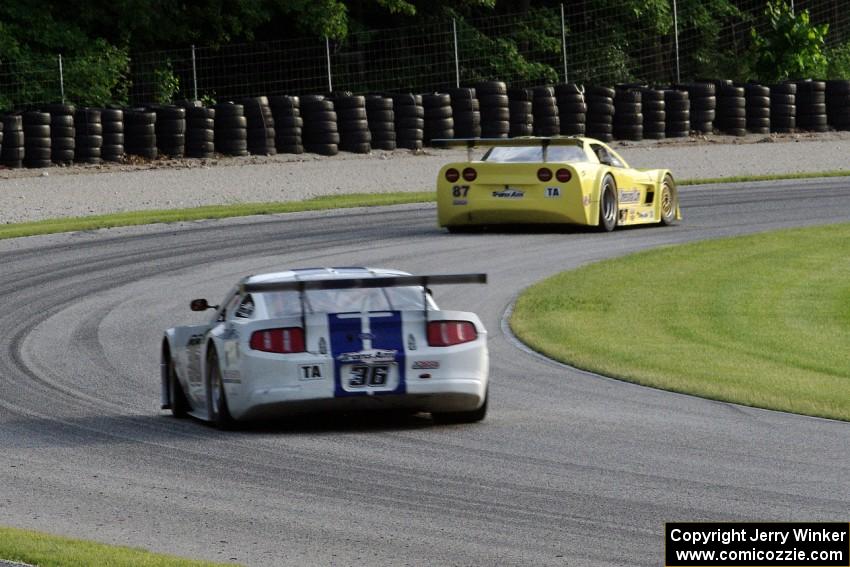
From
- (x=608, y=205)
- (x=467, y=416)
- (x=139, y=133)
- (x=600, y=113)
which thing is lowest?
(x=467, y=416)

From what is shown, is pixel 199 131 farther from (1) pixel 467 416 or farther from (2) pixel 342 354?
(2) pixel 342 354

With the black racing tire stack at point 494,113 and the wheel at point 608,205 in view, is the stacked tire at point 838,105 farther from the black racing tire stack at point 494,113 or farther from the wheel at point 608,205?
the wheel at point 608,205

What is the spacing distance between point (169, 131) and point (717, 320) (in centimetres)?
1769

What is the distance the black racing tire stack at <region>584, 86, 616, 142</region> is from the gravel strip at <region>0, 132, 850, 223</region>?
41 cm

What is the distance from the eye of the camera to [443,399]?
998cm

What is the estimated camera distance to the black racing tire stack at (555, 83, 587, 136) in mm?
33750

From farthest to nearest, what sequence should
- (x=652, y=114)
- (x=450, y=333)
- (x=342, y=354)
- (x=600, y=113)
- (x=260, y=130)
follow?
(x=652, y=114) → (x=600, y=113) → (x=260, y=130) → (x=450, y=333) → (x=342, y=354)

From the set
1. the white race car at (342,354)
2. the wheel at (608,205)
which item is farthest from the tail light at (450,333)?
the wheel at (608,205)

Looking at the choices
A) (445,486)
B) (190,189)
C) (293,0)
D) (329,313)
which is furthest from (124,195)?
(445,486)

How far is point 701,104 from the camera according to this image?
3534 cm

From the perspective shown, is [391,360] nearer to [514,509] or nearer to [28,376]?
[514,509]

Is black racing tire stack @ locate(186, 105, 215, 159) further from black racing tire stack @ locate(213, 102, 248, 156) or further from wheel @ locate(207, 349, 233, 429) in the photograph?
wheel @ locate(207, 349, 233, 429)

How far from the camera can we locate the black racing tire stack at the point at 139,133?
101 feet

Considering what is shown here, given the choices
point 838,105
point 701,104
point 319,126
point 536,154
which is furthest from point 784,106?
point 536,154
